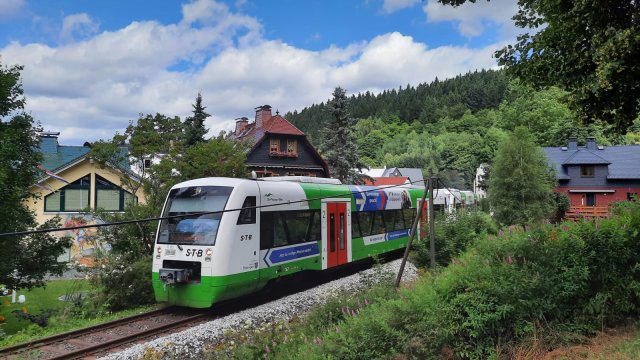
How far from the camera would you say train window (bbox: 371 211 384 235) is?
54.7ft

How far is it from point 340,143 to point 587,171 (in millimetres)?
21434

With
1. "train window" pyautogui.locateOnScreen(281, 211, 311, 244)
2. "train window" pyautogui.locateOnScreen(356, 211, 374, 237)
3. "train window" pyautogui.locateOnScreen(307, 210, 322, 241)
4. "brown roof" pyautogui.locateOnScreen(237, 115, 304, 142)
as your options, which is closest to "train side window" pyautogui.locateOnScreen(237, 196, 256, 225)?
"train window" pyautogui.locateOnScreen(281, 211, 311, 244)

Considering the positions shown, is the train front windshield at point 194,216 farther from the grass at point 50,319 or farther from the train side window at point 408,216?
the train side window at point 408,216

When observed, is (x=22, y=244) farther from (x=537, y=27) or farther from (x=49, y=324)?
(x=537, y=27)

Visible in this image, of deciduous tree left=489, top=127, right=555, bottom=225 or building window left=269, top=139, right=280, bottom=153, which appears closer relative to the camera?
deciduous tree left=489, top=127, right=555, bottom=225

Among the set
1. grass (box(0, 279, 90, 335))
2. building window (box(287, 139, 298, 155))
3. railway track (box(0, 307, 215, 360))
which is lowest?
grass (box(0, 279, 90, 335))

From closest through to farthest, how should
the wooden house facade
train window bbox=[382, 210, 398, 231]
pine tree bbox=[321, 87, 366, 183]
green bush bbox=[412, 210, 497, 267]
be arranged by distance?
green bush bbox=[412, 210, 497, 267], train window bbox=[382, 210, 398, 231], the wooden house facade, pine tree bbox=[321, 87, 366, 183]

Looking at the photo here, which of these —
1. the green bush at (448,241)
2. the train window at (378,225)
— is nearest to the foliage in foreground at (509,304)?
the green bush at (448,241)

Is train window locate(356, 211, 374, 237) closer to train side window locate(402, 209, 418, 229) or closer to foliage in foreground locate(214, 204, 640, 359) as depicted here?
train side window locate(402, 209, 418, 229)

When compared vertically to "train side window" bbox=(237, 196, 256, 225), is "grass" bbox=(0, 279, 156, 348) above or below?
below

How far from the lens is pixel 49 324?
39.3 feet

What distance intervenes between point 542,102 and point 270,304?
62.9m

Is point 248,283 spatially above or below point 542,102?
below

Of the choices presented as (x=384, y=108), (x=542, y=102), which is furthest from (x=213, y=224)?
(x=384, y=108)
